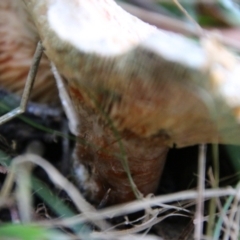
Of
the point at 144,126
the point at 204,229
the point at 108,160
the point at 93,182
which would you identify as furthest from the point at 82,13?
the point at 204,229

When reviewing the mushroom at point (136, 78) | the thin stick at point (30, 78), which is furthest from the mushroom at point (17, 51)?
the mushroom at point (136, 78)

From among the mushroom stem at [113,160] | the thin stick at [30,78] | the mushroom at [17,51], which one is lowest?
the mushroom stem at [113,160]

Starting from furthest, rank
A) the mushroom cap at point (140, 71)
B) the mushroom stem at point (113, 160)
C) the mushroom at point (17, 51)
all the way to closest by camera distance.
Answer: the mushroom at point (17, 51), the mushroom stem at point (113, 160), the mushroom cap at point (140, 71)

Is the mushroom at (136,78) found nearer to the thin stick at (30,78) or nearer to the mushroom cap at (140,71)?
the mushroom cap at (140,71)

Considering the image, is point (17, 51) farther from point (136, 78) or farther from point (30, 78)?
point (136, 78)

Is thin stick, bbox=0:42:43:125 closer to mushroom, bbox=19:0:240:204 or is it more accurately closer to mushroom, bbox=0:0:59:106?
mushroom, bbox=19:0:240:204

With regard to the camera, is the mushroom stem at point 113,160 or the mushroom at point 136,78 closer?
the mushroom at point 136,78

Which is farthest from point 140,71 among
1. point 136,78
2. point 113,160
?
point 113,160
